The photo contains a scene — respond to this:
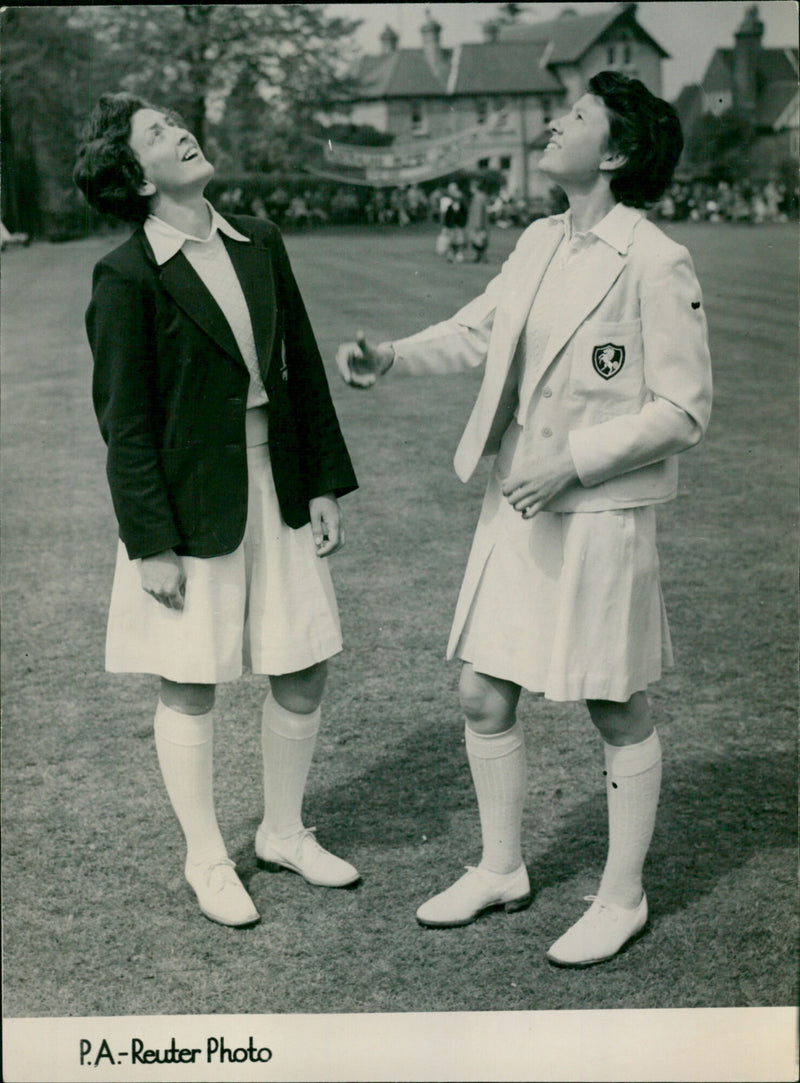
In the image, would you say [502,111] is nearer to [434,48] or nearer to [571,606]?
[434,48]

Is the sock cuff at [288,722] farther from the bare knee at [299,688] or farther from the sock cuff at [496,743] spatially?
the sock cuff at [496,743]

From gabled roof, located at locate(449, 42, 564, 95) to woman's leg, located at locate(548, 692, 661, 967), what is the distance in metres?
1.78

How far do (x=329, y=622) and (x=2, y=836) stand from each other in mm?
1289

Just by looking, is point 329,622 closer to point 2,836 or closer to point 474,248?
point 2,836

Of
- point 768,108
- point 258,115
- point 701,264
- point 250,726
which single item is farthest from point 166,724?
point 701,264

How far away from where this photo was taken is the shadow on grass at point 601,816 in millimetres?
3939

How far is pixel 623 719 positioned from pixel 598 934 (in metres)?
0.59

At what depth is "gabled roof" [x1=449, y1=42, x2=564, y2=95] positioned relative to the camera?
3.88m

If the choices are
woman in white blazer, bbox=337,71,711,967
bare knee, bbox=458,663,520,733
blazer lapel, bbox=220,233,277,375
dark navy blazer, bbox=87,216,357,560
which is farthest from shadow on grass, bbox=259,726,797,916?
blazer lapel, bbox=220,233,277,375

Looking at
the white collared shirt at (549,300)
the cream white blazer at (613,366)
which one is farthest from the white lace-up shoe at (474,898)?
the white collared shirt at (549,300)

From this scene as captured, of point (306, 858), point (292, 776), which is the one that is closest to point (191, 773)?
point (292, 776)

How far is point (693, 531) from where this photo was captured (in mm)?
7230

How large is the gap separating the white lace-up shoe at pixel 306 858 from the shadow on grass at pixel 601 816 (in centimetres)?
16

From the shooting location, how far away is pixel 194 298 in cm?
338
